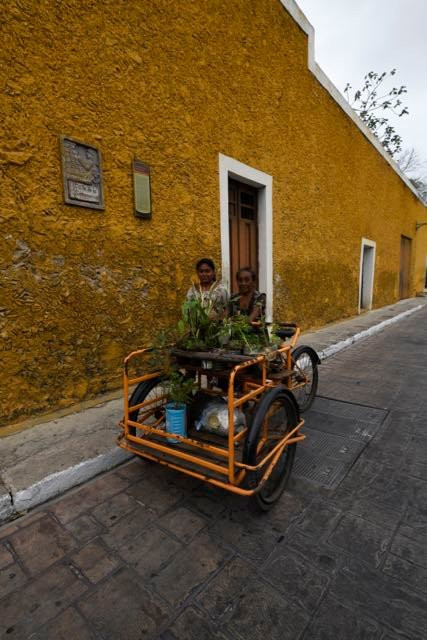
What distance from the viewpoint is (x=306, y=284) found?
7273 millimetres

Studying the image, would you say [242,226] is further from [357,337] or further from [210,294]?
[357,337]

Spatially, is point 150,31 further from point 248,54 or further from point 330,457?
point 330,457

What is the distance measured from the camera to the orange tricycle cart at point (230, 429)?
5.96 feet

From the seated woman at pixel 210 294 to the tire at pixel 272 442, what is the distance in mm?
826

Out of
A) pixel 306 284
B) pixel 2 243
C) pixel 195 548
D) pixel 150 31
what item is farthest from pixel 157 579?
pixel 306 284

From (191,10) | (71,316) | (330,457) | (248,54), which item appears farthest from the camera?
(248,54)

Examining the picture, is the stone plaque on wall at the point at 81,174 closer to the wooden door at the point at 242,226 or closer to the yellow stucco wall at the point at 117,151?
the yellow stucco wall at the point at 117,151

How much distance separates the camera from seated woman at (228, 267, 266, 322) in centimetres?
317

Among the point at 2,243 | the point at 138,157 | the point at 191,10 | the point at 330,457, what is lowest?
the point at 330,457

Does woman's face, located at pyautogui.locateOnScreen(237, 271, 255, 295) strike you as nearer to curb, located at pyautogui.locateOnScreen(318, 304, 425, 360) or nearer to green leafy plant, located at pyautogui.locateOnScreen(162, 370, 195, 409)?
green leafy plant, located at pyautogui.locateOnScreen(162, 370, 195, 409)

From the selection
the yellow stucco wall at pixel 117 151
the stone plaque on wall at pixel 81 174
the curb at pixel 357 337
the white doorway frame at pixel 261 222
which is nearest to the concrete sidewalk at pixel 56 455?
the yellow stucco wall at pixel 117 151

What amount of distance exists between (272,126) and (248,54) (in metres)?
1.13

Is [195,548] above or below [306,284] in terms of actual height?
below

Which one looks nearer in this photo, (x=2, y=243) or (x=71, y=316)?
(x=2, y=243)
